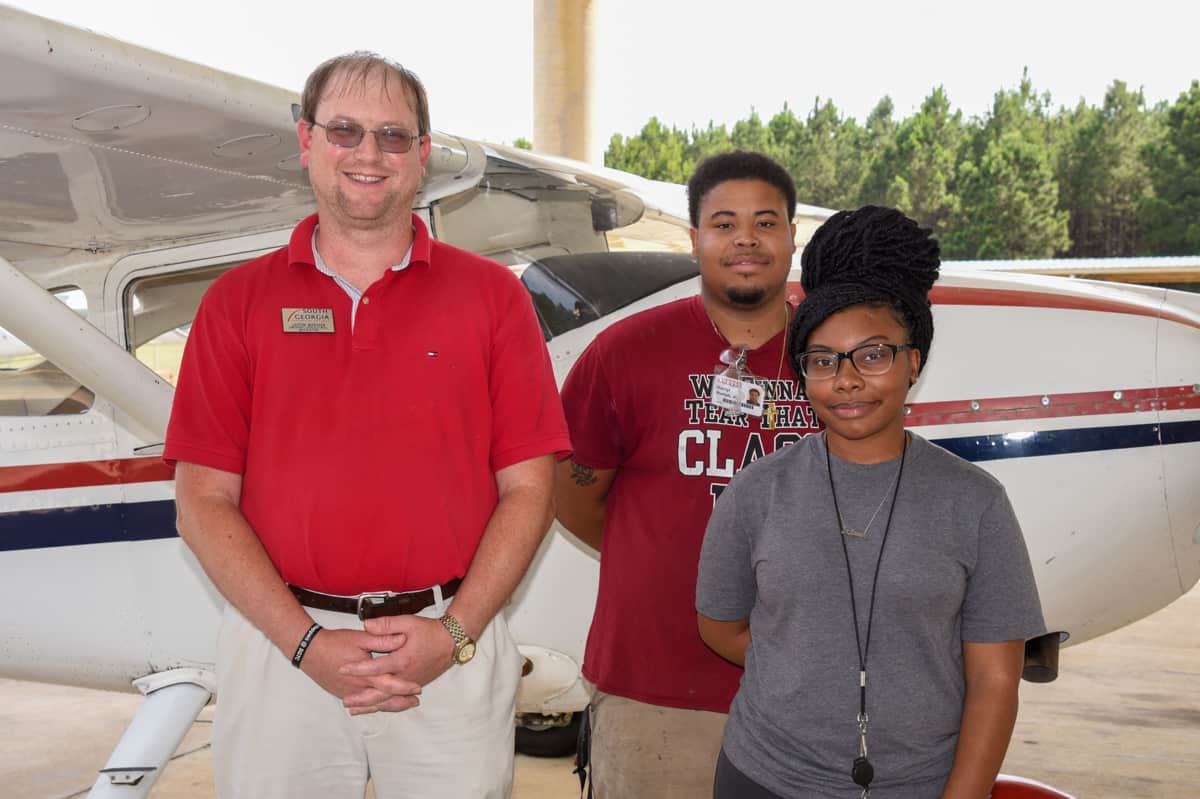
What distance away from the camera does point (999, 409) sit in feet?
9.32

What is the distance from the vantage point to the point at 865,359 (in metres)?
1.64

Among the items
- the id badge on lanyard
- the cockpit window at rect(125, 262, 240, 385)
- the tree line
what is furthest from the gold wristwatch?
the tree line

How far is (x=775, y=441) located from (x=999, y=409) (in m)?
1.02

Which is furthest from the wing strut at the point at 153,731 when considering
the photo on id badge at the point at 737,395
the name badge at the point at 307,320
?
the photo on id badge at the point at 737,395

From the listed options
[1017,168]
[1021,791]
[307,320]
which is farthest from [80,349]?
[1017,168]

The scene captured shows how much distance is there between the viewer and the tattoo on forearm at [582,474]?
2.26 m

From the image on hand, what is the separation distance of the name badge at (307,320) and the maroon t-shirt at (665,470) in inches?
23.7

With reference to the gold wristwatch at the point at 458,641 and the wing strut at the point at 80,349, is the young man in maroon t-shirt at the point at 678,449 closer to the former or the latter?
the gold wristwatch at the point at 458,641

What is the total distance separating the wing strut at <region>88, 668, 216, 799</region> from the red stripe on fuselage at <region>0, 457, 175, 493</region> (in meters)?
0.62

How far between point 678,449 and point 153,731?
197 centimetres

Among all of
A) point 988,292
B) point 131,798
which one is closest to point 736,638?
point 988,292

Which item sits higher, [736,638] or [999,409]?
[999,409]

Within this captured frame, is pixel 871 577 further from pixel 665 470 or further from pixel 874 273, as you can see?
pixel 665 470

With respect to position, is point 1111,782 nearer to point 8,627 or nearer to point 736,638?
point 736,638
